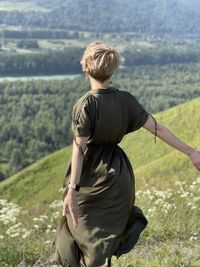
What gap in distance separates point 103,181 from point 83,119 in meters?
0.55

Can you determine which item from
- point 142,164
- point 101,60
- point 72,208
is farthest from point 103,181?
point 142,164

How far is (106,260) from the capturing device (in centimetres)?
472

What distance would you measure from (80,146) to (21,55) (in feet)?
610

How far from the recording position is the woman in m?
4.55

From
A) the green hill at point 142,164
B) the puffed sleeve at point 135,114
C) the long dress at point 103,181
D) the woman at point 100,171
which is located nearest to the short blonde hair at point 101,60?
the woman at point 100,171

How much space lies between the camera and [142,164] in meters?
27.8

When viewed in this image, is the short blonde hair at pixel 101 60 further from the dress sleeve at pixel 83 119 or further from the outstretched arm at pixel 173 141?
the outstretched arm at pixel 173 141

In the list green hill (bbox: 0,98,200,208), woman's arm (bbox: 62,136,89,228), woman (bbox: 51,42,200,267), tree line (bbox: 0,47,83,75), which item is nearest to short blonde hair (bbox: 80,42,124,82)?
woman (bbox: 51,42,200,267)

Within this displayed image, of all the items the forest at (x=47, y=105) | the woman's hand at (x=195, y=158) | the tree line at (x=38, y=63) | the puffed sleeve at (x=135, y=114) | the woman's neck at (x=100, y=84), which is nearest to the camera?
the woman's neck at (x=100, y=84)

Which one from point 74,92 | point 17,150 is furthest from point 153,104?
point 17,150

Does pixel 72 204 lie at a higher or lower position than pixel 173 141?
lower

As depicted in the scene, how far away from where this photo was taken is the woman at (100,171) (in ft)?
14.9

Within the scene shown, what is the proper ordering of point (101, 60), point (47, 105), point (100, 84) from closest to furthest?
point (101, 60) < point (100, 84) < point (47, 105)

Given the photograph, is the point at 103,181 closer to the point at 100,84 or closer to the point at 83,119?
the point at 83,119
